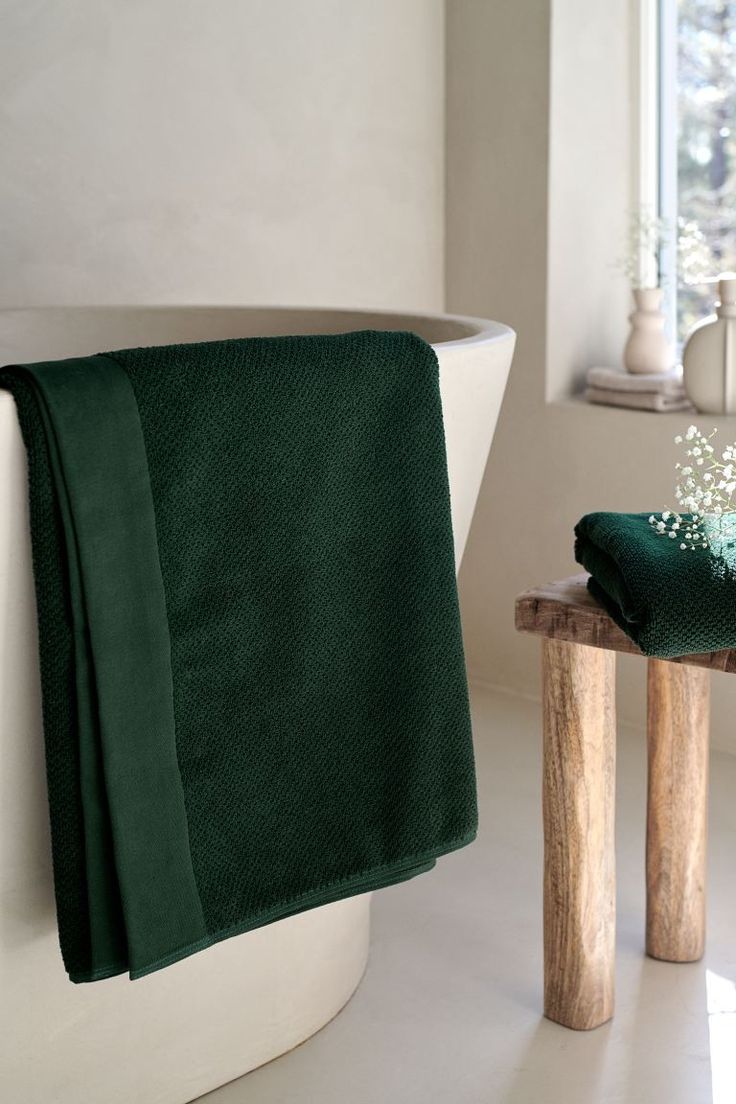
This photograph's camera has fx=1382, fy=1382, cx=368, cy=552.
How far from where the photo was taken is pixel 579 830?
1.64m

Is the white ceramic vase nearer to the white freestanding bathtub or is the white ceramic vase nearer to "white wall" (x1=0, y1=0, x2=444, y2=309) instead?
"white wall" (x1=0, y1=0, x2=444, y2=309)

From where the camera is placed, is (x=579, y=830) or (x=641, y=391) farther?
(x=641, y=391)

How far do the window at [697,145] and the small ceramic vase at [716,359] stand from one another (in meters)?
0.19

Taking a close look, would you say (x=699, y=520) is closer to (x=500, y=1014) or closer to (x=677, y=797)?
(x=677, y=797)

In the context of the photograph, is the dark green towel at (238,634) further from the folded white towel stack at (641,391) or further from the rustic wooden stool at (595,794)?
the folded white towel stack at (641,391)

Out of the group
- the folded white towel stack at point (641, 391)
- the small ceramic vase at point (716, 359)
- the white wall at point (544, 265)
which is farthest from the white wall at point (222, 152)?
the small ceramic vase at point (716, 359)

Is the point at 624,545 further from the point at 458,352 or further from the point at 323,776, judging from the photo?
the point at 323,776

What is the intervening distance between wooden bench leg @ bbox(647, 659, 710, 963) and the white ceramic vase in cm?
101

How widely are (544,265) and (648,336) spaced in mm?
250

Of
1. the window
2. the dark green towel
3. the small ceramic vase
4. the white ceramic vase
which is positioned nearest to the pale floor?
the dark green towel

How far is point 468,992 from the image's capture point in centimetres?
180

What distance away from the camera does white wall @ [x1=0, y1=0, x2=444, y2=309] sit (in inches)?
89.2

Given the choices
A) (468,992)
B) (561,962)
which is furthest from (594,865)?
(468,992)

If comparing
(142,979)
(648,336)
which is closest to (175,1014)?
(142,979)
